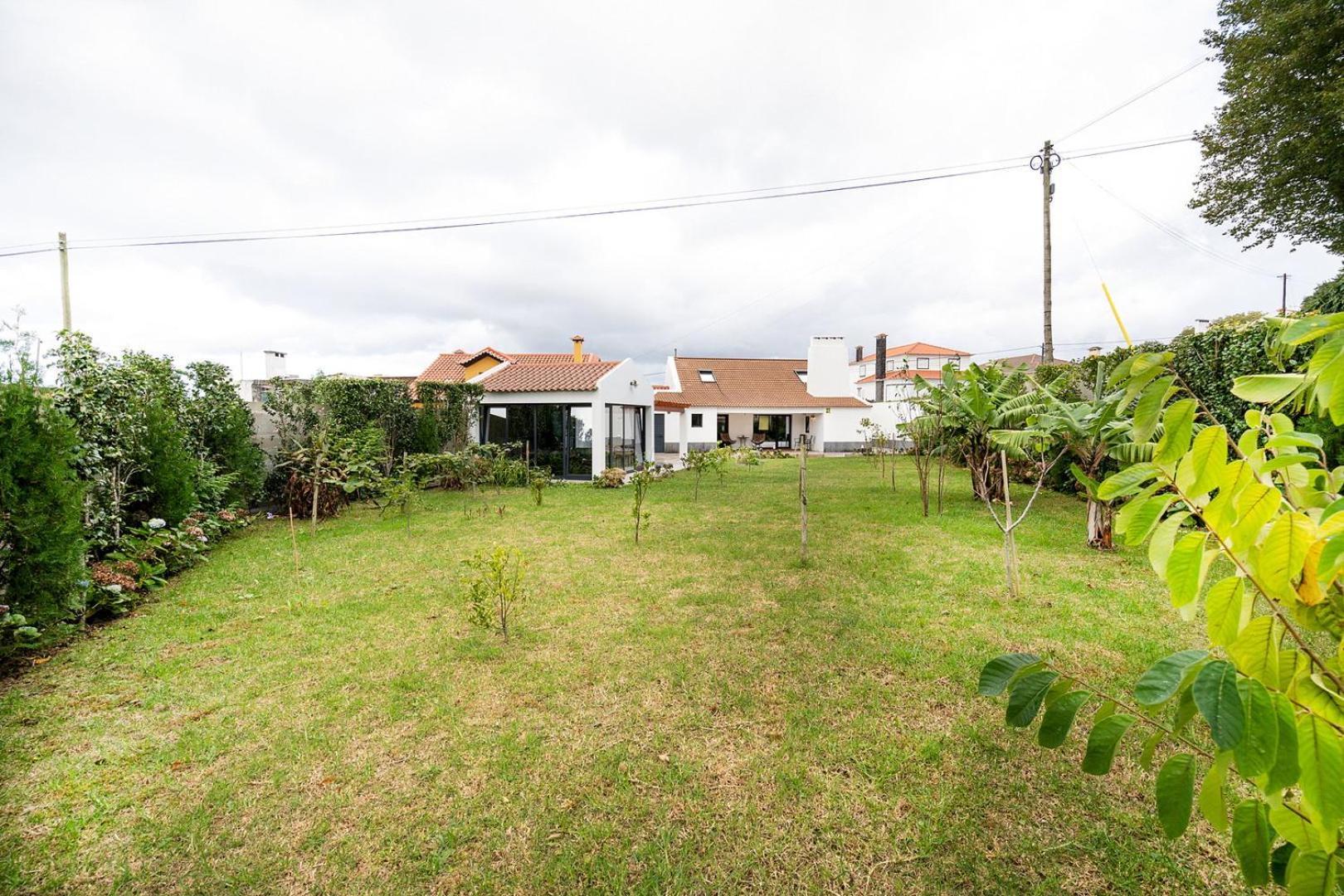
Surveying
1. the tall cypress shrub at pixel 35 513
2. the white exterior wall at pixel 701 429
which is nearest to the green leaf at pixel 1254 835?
the tall cypress shrub at pixel 35 513

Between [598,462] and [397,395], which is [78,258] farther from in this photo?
[598,462]

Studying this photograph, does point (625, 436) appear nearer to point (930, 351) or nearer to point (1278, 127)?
point (1278, 127)

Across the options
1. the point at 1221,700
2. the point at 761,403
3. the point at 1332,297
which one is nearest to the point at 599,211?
the point at 1332,297

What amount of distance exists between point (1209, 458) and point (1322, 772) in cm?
51

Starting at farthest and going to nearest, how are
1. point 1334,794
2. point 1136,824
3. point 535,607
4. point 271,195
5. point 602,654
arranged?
point 271,195 → point 535,607 → point 602,654 → point 1136,824 → point 1334,794

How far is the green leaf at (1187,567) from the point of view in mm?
978

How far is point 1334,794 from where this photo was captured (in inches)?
30.8

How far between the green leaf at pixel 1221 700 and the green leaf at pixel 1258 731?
0.02m

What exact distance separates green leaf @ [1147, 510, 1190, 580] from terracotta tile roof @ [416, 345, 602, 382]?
85.8 ft

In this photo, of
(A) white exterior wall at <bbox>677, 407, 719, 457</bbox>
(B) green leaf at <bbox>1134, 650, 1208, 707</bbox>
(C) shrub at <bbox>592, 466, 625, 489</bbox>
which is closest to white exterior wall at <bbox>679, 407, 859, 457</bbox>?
(A) white exterior wall at <bbox>677, 407, 719, 457</bbox>

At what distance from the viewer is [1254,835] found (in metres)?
0.91

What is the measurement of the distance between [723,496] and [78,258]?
74.1 feet

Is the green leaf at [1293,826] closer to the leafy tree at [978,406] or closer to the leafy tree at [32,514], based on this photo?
the leafy tree at [978,406]

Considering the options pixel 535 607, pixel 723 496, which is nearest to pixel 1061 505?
pixel 723 496
